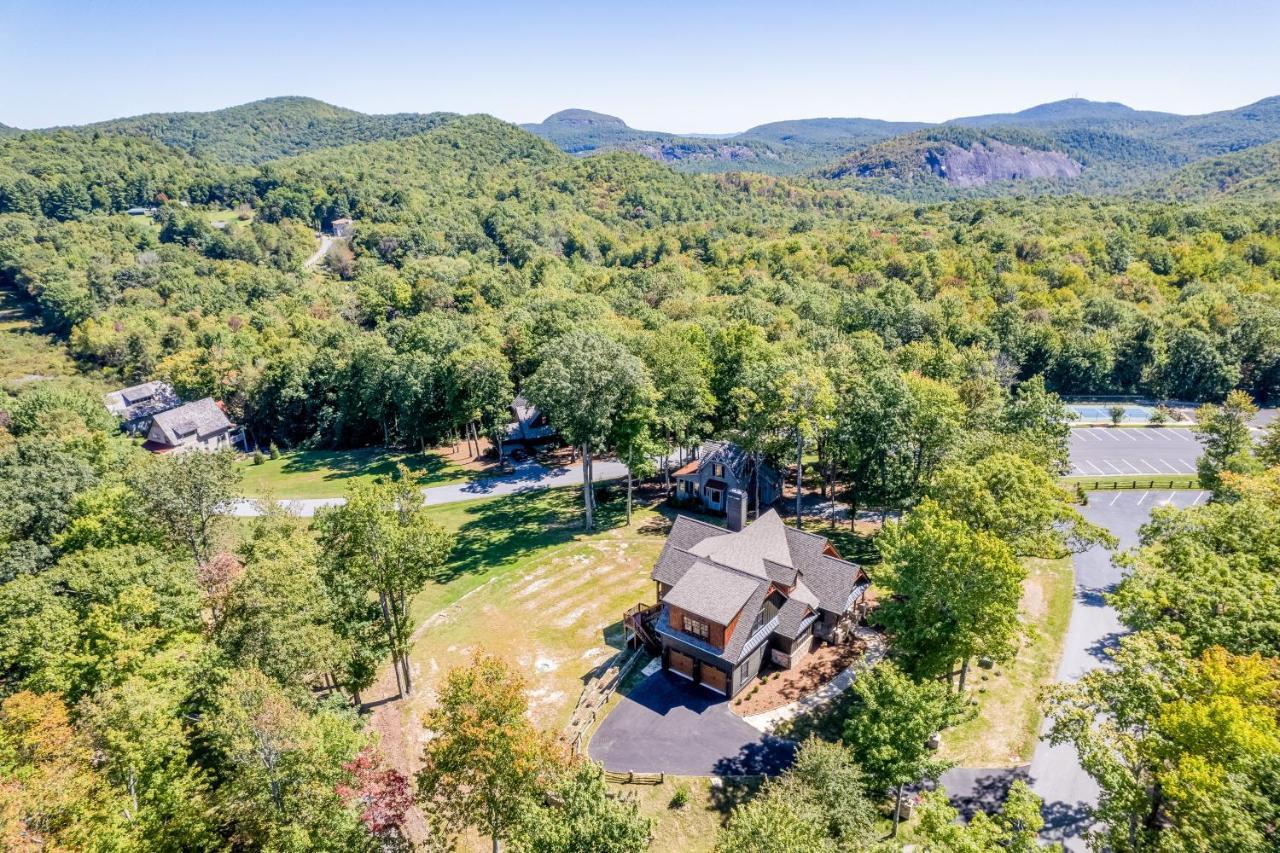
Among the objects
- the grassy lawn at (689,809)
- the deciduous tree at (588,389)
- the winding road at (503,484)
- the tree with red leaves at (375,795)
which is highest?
the deciduous tree at (588,389)

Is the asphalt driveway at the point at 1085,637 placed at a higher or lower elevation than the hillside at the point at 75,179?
lower

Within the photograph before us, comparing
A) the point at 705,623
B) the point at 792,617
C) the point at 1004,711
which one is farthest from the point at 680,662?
the point at 1004,711

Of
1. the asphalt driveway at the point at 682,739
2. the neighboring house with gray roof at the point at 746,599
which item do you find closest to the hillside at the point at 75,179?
the neighboring house with gray roof at the point at 746,599

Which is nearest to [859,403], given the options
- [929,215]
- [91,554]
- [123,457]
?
[91,554]

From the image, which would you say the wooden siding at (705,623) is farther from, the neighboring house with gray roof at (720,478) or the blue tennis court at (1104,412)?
the blue tennis court at (1104,412)

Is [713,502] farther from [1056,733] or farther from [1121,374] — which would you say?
[1121,374]

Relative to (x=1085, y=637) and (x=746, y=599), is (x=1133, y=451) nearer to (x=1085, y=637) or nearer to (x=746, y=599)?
(x=1085, y=637)

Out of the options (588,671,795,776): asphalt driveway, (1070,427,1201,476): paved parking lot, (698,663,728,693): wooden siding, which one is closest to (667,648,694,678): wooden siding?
(698,663,728,693): wooden siding
